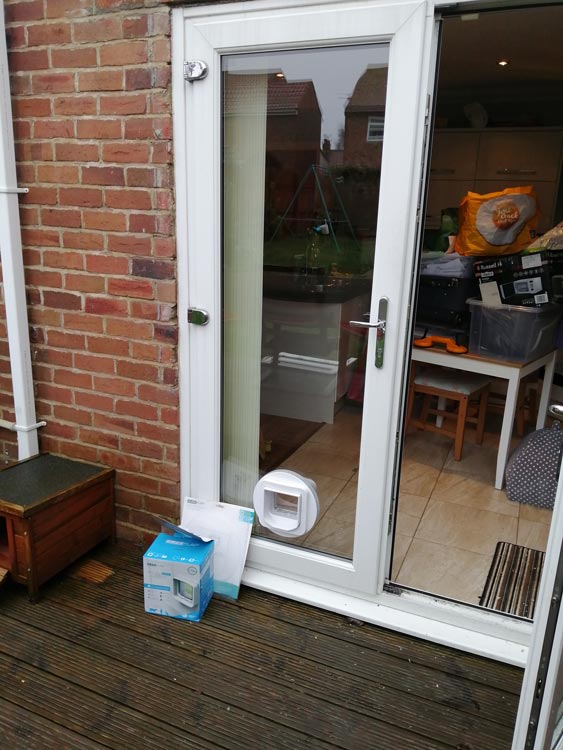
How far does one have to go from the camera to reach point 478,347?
10.5 ft

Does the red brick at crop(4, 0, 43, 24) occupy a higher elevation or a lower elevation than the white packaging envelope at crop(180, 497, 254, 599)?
higher

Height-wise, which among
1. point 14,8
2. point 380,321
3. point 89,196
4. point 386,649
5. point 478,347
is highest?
point 14,8

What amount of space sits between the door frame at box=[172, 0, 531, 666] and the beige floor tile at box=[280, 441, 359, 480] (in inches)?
6.6

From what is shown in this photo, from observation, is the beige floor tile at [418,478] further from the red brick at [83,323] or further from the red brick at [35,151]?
the red brick at [35,151]

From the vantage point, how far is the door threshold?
2.05 metres

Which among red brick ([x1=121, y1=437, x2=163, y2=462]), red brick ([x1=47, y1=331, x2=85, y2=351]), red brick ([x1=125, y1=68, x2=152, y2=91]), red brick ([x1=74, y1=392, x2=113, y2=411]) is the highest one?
red brick ([x1=125, y1=68, x2=152, y2=91])

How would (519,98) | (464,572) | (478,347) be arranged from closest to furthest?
(464,572) < (478,347) < (519,98)

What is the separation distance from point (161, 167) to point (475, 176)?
393 cm

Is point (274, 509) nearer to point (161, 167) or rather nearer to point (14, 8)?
point (161, 167)

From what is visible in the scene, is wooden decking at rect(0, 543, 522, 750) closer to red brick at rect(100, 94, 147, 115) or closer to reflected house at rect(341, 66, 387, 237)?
reflected house at rect(341, 66, 387, 237)

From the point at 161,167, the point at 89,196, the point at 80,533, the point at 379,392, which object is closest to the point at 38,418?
the point at 80,533

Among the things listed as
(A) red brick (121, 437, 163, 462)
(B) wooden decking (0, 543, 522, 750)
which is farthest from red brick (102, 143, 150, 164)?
(B) wooden decking (0, 543, 522, 750)

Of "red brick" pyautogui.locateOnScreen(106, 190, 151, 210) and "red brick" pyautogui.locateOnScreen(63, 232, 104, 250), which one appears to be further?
"red brick" pyautogui.locateOnScreen(63, 232, 104, 250)

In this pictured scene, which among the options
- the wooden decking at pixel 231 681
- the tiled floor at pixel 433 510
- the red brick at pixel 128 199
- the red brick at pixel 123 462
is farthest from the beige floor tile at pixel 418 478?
the red brick at pixel 128 199
